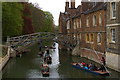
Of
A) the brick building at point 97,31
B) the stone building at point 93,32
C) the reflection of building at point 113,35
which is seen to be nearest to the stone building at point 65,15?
the brick building at point 97,31

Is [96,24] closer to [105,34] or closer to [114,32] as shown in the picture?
[105,34]

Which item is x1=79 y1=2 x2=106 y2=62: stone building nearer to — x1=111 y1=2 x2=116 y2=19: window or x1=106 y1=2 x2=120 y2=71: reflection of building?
x1=106 y1=2 x2=120 y2=71: reflection of building

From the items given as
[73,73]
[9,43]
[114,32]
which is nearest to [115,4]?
[114,32]

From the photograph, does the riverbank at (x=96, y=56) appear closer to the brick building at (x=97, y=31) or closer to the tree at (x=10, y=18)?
the brick building at (x=97, y=31)

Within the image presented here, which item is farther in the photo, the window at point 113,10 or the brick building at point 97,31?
the window at point 113,10

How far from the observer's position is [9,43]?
3088cm

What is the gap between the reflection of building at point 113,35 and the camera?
18.8m

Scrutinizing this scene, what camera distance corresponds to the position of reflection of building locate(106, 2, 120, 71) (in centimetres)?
1878

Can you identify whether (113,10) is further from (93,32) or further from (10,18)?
(10,18)

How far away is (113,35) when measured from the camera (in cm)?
1995

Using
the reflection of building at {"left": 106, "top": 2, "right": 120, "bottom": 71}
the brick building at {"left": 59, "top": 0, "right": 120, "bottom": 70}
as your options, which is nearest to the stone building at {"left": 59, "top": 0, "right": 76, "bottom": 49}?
the brick building at {"left": 59, "top": 0, "right": 120, "bottom": 70}

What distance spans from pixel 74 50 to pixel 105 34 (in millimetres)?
10336

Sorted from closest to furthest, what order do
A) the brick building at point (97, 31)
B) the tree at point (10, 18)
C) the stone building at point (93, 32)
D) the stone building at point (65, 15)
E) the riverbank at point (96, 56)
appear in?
the riverbank at point (96, 56), the brick building at point (97, 31), the stone building at point (93, 32), the tree at point (10, 18), the stone building at point (65, 15)

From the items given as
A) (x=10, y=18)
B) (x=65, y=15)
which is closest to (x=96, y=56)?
(x=10, y=18)
